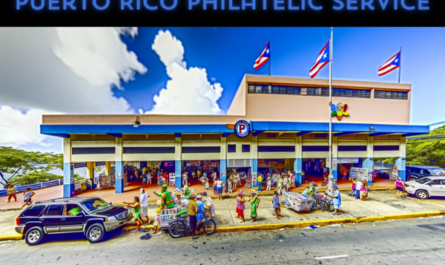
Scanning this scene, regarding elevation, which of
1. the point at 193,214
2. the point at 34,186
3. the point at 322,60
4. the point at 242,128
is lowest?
the point at 34,186

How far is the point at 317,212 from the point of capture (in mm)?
9164

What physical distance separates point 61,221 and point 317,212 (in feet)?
41.2

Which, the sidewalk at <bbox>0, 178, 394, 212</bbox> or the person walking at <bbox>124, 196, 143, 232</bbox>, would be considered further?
the sidewalk at <bbox>0, 178, 394, 212</bbox>

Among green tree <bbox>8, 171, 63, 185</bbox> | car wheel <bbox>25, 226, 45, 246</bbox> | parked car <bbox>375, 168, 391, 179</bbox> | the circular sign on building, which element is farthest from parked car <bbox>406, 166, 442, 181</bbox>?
green tree <bbox>8, 171, 63, 185</bbox>

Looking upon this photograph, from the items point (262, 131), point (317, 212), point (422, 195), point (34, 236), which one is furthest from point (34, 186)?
point (422, 195)

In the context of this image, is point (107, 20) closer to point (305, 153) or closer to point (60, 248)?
point (60, 248)

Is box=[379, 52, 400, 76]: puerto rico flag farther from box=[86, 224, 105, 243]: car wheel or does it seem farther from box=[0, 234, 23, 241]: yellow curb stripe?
box=[0, 234, 23, 241]: yellow curb stripe

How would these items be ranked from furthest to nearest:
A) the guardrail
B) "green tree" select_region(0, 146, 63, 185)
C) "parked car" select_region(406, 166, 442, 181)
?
"green tree" select_region(0, 146, 63, 185)
"parked car" select_region(406, 166, 442, 181)
the guardrail

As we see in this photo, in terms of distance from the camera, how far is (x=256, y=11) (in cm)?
279

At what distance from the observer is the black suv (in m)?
6.67

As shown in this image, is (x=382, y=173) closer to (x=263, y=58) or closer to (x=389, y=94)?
(x=389, y=94)

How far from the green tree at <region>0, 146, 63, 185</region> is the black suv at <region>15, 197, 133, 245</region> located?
23.8 m

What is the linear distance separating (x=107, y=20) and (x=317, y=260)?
857cm

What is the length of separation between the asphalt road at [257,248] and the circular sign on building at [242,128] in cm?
725
